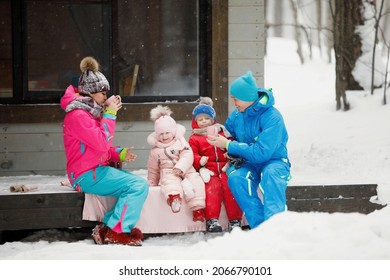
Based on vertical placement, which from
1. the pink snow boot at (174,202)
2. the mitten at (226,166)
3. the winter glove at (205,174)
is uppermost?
the mitten at (226,166)

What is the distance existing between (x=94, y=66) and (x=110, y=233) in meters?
1.44

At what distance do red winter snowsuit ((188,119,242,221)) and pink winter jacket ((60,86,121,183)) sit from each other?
2.76 feet

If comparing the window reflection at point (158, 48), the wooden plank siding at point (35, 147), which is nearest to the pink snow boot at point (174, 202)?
the wooden plank siding at point (35, 147)

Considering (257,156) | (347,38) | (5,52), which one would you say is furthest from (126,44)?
(347,38)

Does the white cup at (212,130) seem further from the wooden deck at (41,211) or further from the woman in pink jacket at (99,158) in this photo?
the wooden deck at (41,211)

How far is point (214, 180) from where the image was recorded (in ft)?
22.2

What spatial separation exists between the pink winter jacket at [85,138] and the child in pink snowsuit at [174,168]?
481mm

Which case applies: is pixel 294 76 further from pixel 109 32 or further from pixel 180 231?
pixel 180 231

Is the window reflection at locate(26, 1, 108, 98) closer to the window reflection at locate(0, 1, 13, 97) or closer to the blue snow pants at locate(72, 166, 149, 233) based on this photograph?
the window reflection at locate(0, 1, 13, 97)

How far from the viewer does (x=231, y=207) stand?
6.80 meters

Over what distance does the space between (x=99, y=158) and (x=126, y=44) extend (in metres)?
3.00

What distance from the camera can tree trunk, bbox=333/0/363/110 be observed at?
12.7 metres

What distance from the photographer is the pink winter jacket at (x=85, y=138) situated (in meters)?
6.33
